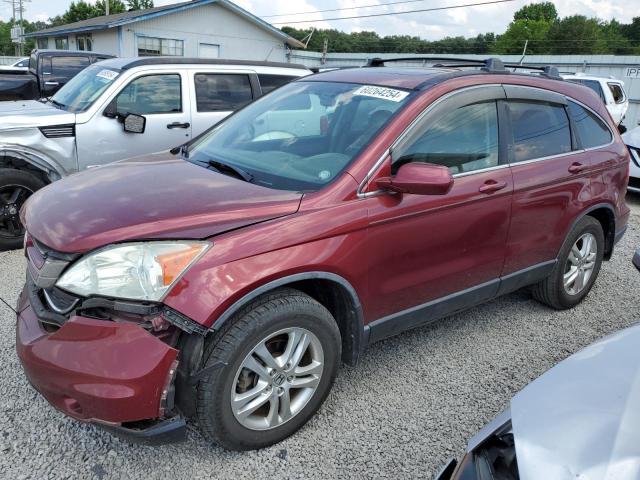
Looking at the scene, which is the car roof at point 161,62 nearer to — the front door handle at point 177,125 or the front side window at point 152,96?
the front side window at point 152,96

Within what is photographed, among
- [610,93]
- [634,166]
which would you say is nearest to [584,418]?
[634,166]

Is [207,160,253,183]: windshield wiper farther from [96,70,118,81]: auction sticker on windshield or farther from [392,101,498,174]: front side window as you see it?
[96,70,118,81]: auction sticker on windshield

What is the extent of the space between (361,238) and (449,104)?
3.41 feet

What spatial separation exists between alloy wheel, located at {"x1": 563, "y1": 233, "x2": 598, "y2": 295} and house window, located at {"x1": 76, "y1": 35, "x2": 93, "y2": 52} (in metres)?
28.7

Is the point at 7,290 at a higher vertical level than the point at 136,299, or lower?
lower

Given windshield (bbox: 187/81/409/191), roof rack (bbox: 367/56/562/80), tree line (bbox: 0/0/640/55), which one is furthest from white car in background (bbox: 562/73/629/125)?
tree line (bbox: 0/0/640/55)

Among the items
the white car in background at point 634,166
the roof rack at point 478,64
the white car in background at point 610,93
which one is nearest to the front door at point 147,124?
the roof rack at point 478,64

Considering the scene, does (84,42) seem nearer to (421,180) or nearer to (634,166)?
(634,166)

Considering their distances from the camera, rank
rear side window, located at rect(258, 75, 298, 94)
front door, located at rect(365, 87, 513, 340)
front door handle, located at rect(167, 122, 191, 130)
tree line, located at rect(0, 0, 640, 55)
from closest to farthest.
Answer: front door, located at rect(365, 87, 513, 340) → front door handle, located at rect(167, 122, 191, 130) → rear side window, located at rect(258, 75, 298, 94) → tree line, located at rect(0, 0, 640, 55)

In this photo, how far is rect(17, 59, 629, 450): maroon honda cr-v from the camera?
86.3 inches

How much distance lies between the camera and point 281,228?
244cm

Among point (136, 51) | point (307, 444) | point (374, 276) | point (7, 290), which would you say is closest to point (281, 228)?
point (374, 276)

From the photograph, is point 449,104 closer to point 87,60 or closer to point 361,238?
point 361,238

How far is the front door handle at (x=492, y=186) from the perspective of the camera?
322cm
